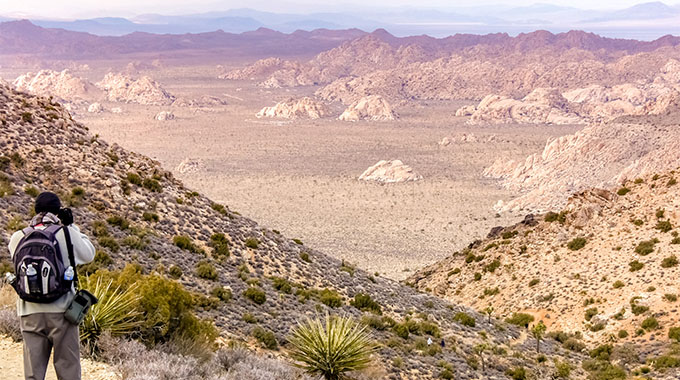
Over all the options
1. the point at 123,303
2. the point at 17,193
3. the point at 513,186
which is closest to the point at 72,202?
the point at 17,193

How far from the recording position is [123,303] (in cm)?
834

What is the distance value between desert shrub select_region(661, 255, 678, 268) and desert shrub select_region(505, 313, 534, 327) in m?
5.06

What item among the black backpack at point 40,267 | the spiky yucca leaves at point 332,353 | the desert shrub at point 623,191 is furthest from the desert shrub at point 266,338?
the desert shrub at point 623,191

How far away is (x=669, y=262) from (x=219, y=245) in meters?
15.8

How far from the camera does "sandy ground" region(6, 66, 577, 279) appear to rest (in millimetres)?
49812

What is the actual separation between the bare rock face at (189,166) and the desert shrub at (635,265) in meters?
64.9

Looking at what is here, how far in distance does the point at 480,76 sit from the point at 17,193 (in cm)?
18267

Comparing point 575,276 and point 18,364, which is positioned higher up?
point 18,364

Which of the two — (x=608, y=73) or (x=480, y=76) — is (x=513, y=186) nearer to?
(x=480, y=76)


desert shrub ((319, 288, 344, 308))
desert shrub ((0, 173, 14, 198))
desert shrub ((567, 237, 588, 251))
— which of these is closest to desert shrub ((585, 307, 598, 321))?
desert shrub ((567, 237, 588, 251))

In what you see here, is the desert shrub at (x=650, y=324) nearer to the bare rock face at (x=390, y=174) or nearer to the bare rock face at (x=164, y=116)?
the bare rock face at (x=390, y=174)

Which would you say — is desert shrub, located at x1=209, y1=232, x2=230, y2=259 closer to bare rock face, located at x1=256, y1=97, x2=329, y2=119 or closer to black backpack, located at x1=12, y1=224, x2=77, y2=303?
black backpack, located at x1=12, y1=224, x2=77, y2=303

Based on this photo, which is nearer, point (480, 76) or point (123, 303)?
point (123, 303)

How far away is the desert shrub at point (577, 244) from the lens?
25.0 meters
